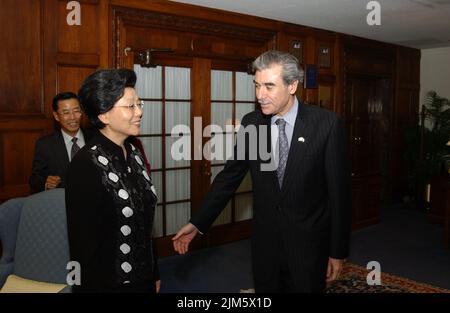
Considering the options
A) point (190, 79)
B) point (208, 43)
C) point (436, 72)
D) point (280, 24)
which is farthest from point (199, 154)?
point (436, 72)

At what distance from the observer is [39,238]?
7.25 feet

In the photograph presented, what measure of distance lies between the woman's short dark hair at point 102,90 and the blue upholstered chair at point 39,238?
66cm

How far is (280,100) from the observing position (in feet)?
6.86

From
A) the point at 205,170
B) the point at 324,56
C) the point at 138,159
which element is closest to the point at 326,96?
the point at 324,56

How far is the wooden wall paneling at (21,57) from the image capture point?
147 inches

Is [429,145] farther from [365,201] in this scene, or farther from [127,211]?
[127,211]

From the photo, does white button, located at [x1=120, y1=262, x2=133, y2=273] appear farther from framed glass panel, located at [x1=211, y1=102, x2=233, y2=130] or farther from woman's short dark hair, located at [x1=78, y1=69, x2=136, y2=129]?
framed glass panel, located at [x1=211, y1=102, x2=233, y2=130]

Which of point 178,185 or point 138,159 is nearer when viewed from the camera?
point 138,159

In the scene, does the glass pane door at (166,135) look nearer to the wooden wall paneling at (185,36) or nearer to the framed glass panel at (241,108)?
the wooden wall paneling at (185,36)

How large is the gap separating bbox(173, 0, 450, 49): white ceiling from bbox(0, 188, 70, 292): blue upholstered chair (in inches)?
123

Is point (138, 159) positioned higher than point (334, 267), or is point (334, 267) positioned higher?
point (138, 159)

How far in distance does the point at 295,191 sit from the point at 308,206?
0.09 metres

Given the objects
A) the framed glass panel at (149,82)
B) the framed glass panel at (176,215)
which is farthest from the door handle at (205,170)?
the framed glass panel at (149,82)

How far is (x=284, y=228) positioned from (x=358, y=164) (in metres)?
5.71
